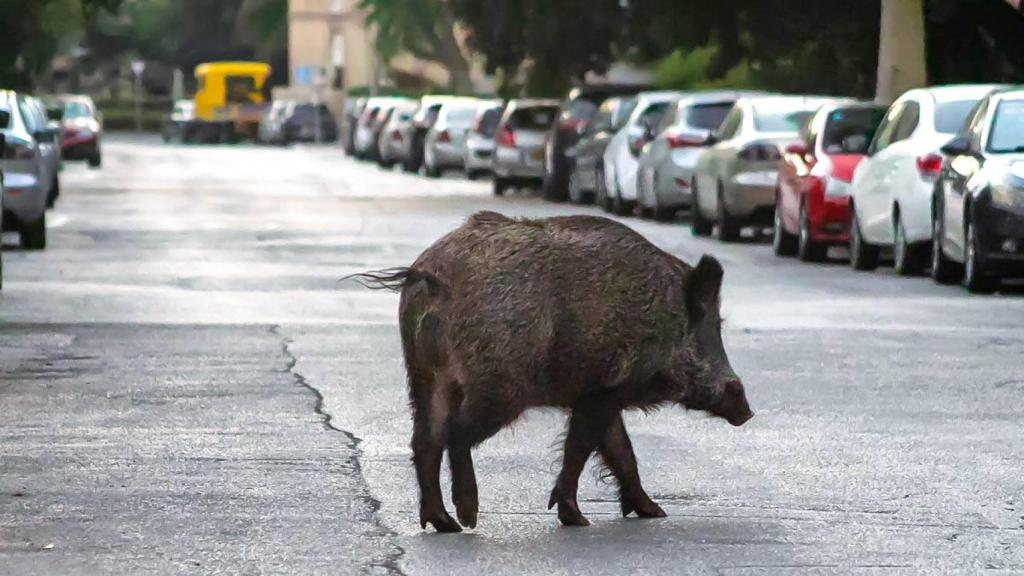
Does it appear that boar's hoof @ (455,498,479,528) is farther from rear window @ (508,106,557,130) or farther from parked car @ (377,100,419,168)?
parked car @ (377,100,419,168)

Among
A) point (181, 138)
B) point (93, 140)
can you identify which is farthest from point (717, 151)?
point (181, 138)

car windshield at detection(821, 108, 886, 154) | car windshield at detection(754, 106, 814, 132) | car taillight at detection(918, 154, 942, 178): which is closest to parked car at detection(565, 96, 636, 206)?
car windshield at detection(754, 106, 814, 132)

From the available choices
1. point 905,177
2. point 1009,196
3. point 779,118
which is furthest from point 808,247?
point 1009,196

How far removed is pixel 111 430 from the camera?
11.8m

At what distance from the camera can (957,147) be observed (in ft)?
66.4

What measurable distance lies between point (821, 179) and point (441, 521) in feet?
53.5

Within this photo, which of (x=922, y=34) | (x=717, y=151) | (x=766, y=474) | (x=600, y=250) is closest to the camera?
(x=600, y=250)

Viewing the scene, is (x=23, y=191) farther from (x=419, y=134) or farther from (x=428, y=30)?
(x=428, y=30)

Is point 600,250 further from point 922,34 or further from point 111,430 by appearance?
point 922,34

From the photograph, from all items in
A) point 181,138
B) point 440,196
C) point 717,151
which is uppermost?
point 717,151

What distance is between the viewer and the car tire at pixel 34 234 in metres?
26.6

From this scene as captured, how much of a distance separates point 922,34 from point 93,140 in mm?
29998

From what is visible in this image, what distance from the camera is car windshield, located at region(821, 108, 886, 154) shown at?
25344 mm

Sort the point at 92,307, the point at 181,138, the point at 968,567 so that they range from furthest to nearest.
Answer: the point at 181,138 < the point at 92,307 < the point at 968,567
